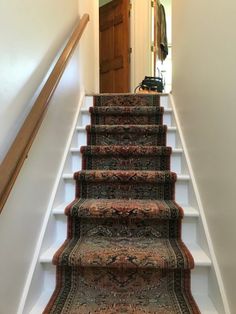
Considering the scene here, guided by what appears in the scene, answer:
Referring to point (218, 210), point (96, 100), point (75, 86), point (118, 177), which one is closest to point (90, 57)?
point (96, 100)

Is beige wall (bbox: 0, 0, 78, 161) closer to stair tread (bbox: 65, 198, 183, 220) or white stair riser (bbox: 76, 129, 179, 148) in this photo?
stair tread (bbox: 65, 198, 183, 220)

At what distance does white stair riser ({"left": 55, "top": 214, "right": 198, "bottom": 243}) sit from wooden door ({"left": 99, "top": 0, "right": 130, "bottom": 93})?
3.63m

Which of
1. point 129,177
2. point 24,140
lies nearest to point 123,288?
point 129,177

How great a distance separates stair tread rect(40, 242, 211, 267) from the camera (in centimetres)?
140

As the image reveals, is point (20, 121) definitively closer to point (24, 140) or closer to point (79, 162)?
point (24, 140)

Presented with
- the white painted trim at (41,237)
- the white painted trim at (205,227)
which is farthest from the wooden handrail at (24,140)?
the white painted trim at (205,227)

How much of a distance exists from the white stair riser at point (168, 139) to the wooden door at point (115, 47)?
2.71 metres

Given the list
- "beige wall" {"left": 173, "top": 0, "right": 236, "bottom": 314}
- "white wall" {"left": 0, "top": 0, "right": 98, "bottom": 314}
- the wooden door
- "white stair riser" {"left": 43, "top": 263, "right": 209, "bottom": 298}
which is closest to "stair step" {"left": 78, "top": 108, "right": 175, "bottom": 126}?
"beige wall" {"left": 173, "top": 0, "right": 236, "bottom": 314}

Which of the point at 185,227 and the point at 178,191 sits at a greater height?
the point at 178,191

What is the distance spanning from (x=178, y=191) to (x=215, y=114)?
69cm

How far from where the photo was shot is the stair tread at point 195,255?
140cm

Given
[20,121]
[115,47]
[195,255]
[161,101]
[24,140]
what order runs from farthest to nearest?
[115,47], [161,101], [195,255], [20,121], [24,140]

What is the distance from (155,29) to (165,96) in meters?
2.32

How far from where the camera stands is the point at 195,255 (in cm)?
146
